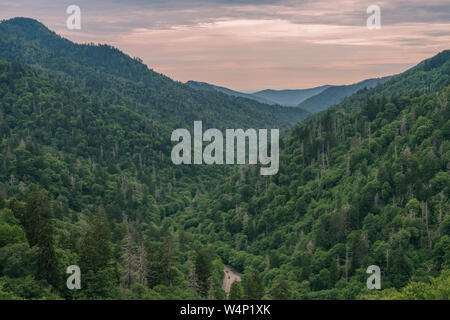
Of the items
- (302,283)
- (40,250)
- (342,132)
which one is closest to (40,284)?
(40,250)

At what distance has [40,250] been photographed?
2376 inches

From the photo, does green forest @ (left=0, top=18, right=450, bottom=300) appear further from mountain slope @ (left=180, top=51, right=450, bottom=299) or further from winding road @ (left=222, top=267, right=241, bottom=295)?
winding road @ (left=222, top=267, right=241, bottom=295)

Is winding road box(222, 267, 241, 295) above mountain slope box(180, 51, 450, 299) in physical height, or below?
below

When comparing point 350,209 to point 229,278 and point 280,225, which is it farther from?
point 229,278

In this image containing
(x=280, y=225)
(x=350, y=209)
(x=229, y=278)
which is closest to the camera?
(x=350, y=209)

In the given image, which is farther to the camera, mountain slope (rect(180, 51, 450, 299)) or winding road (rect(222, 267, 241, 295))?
winding road (rect(222, 267, 241, 295))

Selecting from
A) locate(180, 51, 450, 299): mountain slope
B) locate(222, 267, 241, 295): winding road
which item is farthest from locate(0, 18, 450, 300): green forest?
locate(222, 267, 241, 295): winding road

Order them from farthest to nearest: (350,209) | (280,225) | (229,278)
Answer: (280,225) < (229,278) < (350,209)

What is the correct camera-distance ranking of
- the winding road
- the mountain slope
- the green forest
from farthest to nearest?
the winding road
the mountain slope
the green forest

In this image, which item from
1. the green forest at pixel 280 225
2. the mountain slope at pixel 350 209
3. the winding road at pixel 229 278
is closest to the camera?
the green forest at pixel 280 225

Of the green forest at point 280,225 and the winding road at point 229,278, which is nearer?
the green forest at point 280,225

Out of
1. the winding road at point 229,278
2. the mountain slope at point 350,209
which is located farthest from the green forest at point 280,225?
the winding road at point 229,278

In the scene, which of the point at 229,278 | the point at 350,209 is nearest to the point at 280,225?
the point at 229,278

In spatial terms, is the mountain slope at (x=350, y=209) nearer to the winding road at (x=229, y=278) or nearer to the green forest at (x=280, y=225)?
the green forest at (x=280, y=225)
